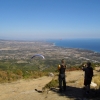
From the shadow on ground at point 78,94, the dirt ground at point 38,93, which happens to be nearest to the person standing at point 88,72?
the shadow on ground at point 78,94

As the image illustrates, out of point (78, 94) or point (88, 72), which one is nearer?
point (88, 72)

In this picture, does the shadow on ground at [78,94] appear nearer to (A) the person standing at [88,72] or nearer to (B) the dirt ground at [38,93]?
(B) the dirt ground at [38,93]

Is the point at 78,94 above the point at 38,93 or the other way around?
above

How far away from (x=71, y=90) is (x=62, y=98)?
5.28 feet

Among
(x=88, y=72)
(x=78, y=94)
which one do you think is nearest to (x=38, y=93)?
(x=78, y=94)

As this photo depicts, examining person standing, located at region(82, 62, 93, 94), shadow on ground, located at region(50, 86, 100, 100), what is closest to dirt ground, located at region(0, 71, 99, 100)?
shadow on ground, located at region(50, 86, 100, 100)

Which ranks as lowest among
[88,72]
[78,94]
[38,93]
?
[38,93]

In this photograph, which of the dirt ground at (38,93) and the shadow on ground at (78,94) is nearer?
the shadow on ground at (78,94)

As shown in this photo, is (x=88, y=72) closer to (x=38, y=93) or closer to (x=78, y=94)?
(x=78, y=94)

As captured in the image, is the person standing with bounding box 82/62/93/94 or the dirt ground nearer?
the person standing with bounding box 82/62/93/94

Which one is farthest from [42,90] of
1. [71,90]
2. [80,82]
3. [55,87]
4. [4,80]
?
[4,80]

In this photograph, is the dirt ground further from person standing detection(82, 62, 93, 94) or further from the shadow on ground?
person standing detection(82, 62, 93, 94)

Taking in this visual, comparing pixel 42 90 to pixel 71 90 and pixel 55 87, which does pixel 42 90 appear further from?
pixel 71 90

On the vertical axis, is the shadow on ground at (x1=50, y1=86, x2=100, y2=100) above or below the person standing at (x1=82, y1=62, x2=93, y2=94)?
below
